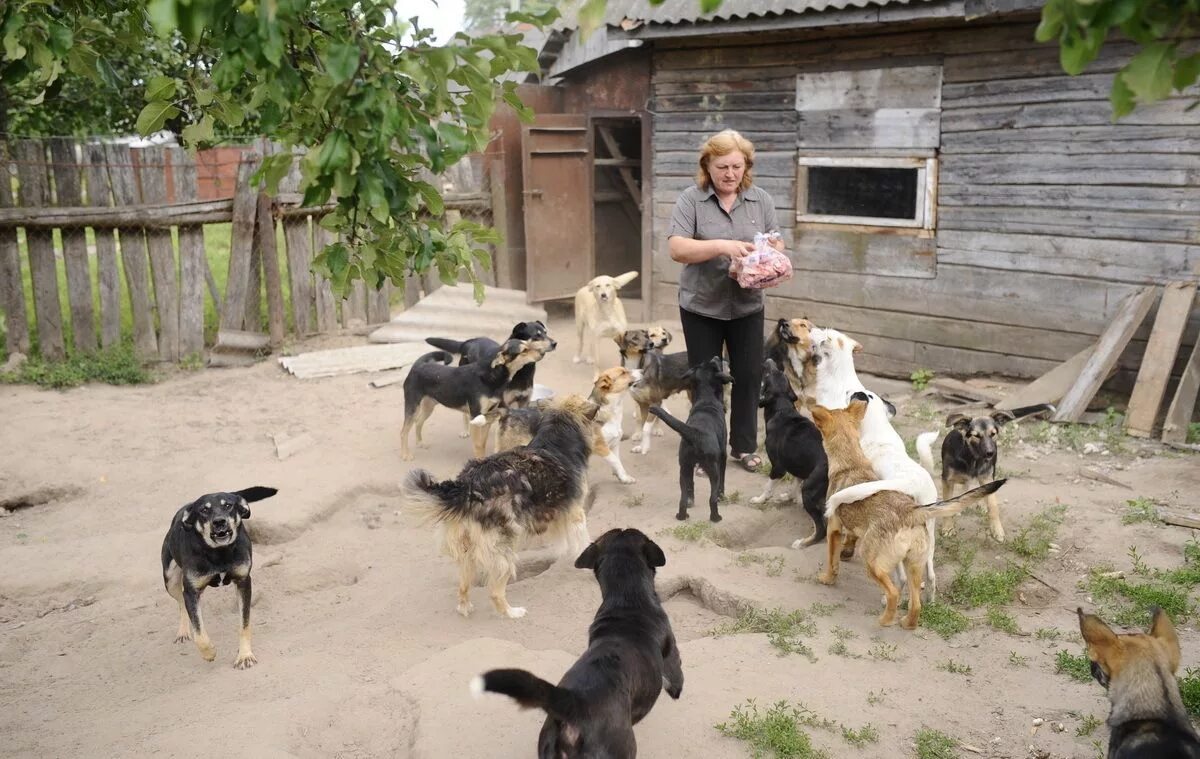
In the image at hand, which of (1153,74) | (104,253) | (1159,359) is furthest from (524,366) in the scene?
(1153,74)

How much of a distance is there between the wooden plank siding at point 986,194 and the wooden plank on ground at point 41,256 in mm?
7314

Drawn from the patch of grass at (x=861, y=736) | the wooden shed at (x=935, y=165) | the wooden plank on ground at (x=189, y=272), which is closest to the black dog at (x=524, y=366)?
the wooden shed at (x=935, y=165)

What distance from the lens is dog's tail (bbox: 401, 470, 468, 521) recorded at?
5.48 meters

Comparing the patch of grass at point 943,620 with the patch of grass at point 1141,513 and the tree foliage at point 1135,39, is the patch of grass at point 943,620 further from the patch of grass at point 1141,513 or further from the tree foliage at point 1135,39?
the tree foliage at point 1135,39

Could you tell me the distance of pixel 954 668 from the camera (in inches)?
193

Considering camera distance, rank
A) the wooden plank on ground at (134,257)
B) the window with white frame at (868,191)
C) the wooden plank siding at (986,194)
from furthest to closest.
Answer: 1. the wooden plank on ground at (134,257)
2. the window with white frame at (868,191)
3. the wooden plank siding at (986,194)

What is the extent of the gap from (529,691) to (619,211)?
1331 cm

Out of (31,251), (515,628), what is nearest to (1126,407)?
(515,628)

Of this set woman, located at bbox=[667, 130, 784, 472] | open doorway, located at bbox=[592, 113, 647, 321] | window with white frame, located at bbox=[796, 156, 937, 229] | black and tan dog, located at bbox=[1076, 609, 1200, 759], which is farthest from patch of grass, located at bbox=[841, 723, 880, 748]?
open doorway, located at bbox=[592, 113, 647, 321]

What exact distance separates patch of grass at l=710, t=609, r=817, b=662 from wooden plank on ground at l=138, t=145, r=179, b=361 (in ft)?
27.3

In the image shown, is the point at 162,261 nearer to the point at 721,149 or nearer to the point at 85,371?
the point at 85,371

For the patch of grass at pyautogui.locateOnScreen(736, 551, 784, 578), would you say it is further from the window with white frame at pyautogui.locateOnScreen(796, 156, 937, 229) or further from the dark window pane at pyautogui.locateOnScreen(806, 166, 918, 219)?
the dark window pane at pyautogui.locateOnScreen(806, 166, 918, 219)

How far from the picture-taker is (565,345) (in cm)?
1269

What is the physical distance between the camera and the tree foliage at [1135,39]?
2.04 m
